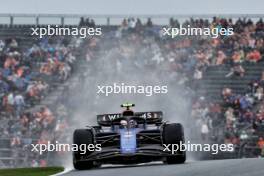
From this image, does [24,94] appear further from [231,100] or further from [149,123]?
[149,123]

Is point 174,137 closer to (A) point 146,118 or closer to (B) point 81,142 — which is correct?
(A) point 146,118

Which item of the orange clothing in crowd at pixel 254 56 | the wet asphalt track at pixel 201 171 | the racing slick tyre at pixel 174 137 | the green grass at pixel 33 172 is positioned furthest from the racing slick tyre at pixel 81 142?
the orange clothing in crowd at pixel 254 56

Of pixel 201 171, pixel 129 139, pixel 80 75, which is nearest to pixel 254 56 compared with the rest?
pixel 80 75

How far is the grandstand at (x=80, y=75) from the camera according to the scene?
27.6m

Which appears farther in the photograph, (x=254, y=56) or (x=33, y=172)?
(x=254, y=56)

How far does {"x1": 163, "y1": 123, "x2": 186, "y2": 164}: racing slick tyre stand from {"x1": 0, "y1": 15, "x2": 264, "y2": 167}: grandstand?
310 inches

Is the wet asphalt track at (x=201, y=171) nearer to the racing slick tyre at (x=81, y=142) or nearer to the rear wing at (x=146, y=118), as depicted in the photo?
the racing slick tyre at (x=81, y=142)

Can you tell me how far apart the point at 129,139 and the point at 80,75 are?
12.2 meters

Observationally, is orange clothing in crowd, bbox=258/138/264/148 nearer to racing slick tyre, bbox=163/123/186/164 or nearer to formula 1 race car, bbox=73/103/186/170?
formula 1 race car, bbox=73/103/186/170

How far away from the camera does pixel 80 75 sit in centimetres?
3147

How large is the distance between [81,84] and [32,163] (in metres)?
4.39

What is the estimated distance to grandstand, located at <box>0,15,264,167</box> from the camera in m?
27.6

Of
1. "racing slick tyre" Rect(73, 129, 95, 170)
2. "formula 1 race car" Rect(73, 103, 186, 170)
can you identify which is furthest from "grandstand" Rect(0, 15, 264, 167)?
"racing slick tyre" Rect(73, 129, 95, 170)

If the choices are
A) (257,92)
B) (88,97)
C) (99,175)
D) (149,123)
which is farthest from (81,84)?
(99,175)
